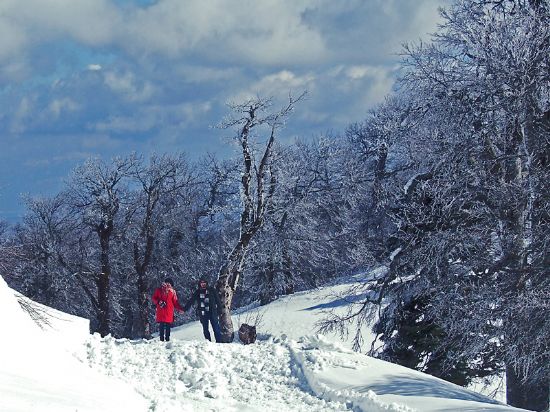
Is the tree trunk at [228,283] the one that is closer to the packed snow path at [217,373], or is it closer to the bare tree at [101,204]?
the packed snow path at [217,373]

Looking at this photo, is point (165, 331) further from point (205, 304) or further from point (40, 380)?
point (40, 380)

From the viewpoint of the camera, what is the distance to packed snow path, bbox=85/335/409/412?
11.1 m

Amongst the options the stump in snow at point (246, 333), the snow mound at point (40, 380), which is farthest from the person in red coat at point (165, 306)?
the snow mound at point (40, 380)

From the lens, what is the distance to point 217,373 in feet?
43.4

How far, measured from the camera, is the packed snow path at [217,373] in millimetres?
11109

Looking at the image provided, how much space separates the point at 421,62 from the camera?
1497 cm

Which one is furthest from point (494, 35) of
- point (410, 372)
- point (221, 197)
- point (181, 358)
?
point (221, 197)

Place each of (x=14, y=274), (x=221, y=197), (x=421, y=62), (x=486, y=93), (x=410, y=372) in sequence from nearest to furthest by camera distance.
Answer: (x=410, y=372), (x=486, y=93), (x=421, y=62), (x=14, y=274), (x=221, y=197)

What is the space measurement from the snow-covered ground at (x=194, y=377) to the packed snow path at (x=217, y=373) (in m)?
0.02

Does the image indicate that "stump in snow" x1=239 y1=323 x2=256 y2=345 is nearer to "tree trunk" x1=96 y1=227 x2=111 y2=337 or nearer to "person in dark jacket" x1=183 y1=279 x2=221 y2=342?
"person in dark jacket" x1=183 y1=279 x2=221 y2=342

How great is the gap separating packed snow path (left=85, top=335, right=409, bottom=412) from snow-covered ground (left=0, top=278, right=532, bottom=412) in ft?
0.06

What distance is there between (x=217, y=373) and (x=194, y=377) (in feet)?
1.46

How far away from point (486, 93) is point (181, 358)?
26.1 feet

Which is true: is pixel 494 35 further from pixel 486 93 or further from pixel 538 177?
pixel 538 177
